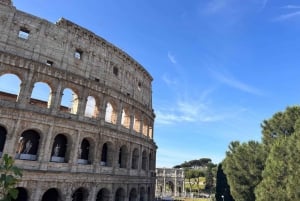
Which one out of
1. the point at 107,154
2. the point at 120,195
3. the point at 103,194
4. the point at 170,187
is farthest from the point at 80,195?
the point at 170,187

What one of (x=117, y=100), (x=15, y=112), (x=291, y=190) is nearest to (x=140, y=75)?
(x=117, y=100)

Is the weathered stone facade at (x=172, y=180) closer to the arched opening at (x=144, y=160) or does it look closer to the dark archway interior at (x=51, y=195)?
the arched opening at (x=144, y=160)

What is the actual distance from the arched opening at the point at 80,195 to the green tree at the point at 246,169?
16.6m

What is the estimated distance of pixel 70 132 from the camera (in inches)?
806

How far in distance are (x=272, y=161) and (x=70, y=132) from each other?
15.8 meters

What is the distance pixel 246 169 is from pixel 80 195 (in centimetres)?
1778

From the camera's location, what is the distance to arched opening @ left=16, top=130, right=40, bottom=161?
737 inches

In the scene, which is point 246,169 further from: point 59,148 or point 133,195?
point 59,148

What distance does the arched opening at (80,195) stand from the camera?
21.3 metres

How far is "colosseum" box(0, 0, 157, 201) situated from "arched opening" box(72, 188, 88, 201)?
80 mm

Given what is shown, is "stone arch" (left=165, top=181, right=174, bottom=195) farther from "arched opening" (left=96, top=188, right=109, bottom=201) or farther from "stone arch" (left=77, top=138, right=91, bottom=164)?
"stone arch" (left=77, top=138, right=91, bottom=164)

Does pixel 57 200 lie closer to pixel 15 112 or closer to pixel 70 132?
pixel 70 132

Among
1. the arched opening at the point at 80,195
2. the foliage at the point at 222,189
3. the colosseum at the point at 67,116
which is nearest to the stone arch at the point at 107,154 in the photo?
the colosseum at the point at 67,116

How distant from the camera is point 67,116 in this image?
20.5m
